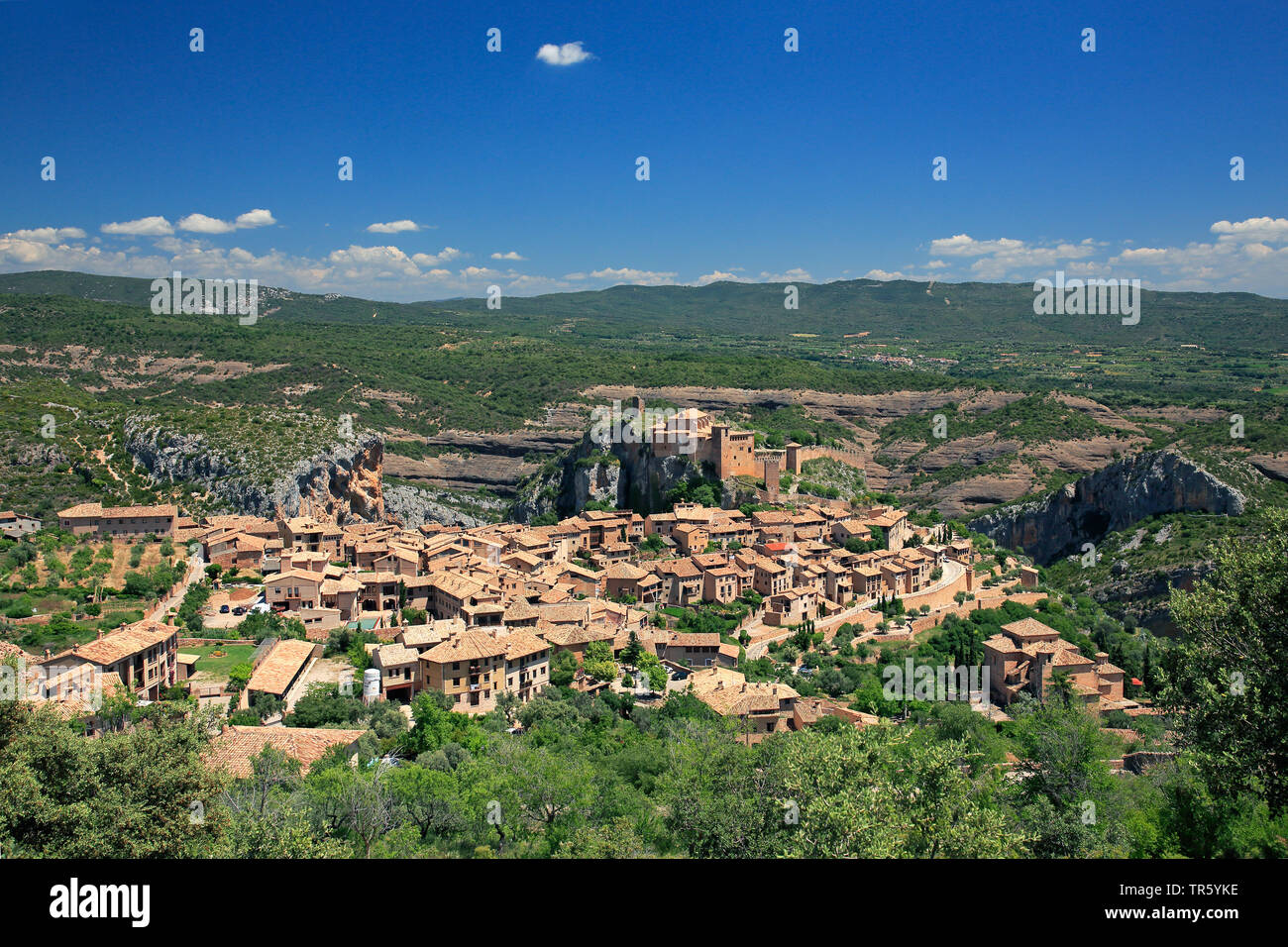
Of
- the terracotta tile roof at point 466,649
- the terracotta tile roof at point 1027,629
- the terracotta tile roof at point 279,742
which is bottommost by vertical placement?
the terracotta tile roof at point 1027,629

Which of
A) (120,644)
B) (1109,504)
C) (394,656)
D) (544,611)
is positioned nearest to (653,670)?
(544,611)

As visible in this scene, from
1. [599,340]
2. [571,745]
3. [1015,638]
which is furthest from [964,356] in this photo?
[571,745]

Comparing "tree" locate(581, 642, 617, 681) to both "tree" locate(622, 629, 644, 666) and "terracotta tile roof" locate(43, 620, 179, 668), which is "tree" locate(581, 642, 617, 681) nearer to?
"tree" locate(622, 629, 644, 666)

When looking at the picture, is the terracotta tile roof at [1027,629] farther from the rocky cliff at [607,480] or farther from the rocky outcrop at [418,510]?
→ the rocky outcrop at [418,510]

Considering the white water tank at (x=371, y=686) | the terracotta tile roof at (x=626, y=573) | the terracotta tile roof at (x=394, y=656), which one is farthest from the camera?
the terracotta tile roof at (x=626, y=573)

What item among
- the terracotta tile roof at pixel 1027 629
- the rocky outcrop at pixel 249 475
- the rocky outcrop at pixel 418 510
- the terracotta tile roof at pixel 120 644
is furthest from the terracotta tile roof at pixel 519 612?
the rocky outcrop at pixel 418 510
